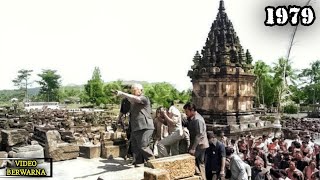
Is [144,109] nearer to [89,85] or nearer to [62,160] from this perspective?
[62,160]

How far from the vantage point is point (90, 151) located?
7.58m

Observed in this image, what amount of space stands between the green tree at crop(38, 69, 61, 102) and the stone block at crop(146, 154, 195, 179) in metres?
94.2

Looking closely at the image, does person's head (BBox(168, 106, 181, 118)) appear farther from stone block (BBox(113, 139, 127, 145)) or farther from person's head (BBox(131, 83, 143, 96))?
stone block (BBox(113, 139, 127, 145))

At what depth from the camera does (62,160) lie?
7367 millimetres

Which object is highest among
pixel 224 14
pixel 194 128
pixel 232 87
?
pixel 224 14

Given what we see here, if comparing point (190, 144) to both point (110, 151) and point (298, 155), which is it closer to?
point (110, 151)

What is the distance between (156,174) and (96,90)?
72.9 metres

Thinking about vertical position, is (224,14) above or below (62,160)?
above

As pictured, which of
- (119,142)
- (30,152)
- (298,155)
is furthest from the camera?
(119,142)

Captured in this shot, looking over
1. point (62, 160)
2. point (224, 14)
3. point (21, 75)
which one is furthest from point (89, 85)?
point (62, 160)

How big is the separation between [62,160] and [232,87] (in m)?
11.6

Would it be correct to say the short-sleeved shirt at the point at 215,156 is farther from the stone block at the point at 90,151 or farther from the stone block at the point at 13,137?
the stone block at the point at 13,137

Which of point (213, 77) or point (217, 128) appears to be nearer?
point (217, 128)

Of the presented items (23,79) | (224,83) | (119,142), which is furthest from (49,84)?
(119,142)
